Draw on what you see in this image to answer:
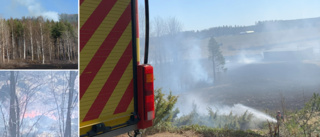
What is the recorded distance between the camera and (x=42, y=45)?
5.50 feet

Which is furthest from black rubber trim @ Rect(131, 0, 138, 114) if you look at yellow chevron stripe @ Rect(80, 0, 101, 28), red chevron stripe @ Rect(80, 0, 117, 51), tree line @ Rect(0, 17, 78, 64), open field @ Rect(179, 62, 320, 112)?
open field @ Rect(179, 62, 320, 112)

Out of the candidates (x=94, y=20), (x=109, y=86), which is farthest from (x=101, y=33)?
(x=109, y=86)

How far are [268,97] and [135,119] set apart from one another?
30.0 m

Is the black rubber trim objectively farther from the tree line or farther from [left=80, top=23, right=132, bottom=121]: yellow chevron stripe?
the tree line

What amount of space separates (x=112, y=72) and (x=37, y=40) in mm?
963

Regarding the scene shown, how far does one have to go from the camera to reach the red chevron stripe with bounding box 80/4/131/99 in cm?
227

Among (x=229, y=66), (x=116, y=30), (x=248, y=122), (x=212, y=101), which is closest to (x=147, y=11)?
(x=116, y=30)

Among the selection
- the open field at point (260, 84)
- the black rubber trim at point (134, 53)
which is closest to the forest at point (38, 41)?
the black rubber trim at point (134, 53)

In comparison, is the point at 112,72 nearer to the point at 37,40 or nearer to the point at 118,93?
the point at 118,93

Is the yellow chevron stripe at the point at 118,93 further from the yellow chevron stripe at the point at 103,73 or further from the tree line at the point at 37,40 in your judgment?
the tree line at the point at 37,40

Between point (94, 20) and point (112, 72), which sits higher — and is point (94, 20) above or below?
above

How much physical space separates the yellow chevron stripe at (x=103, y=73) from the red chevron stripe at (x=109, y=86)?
0.03 meters

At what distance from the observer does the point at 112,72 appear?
8.23ft

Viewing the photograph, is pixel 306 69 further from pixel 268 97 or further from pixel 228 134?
pixel 228 134
